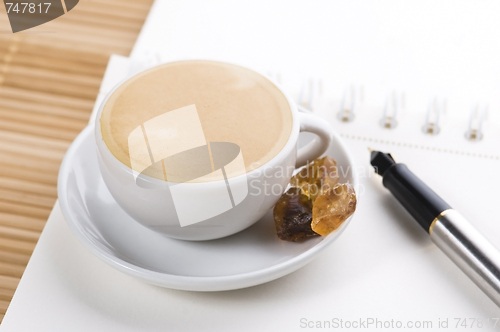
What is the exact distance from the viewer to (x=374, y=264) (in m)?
0.62

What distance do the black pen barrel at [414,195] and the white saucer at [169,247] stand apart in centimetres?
6

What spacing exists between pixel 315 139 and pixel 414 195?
0.14 m

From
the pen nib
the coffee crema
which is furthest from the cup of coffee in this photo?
the pen nib

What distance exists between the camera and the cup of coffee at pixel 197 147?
0.53 metres

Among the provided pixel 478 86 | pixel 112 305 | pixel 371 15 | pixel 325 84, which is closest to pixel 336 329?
pixel 112 305

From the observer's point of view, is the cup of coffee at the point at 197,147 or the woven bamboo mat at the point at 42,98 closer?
the cup of coffee at the point at 197,147

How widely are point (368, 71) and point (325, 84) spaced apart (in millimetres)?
108

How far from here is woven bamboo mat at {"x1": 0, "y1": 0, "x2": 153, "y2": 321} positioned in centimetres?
70

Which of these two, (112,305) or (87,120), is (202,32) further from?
(112,305)

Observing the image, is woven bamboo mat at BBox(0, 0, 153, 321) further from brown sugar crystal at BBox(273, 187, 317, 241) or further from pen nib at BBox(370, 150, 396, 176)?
pen nib at BBox(370, 150, 396, 176)

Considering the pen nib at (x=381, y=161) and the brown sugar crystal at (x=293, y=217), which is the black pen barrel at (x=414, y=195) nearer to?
the pen nib at (x=381, y=161)

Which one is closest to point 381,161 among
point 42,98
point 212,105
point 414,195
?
point 414,195

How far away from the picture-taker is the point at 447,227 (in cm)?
60

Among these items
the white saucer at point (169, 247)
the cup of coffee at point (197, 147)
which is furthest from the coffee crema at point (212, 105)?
the white saucer at point (169, 247)
